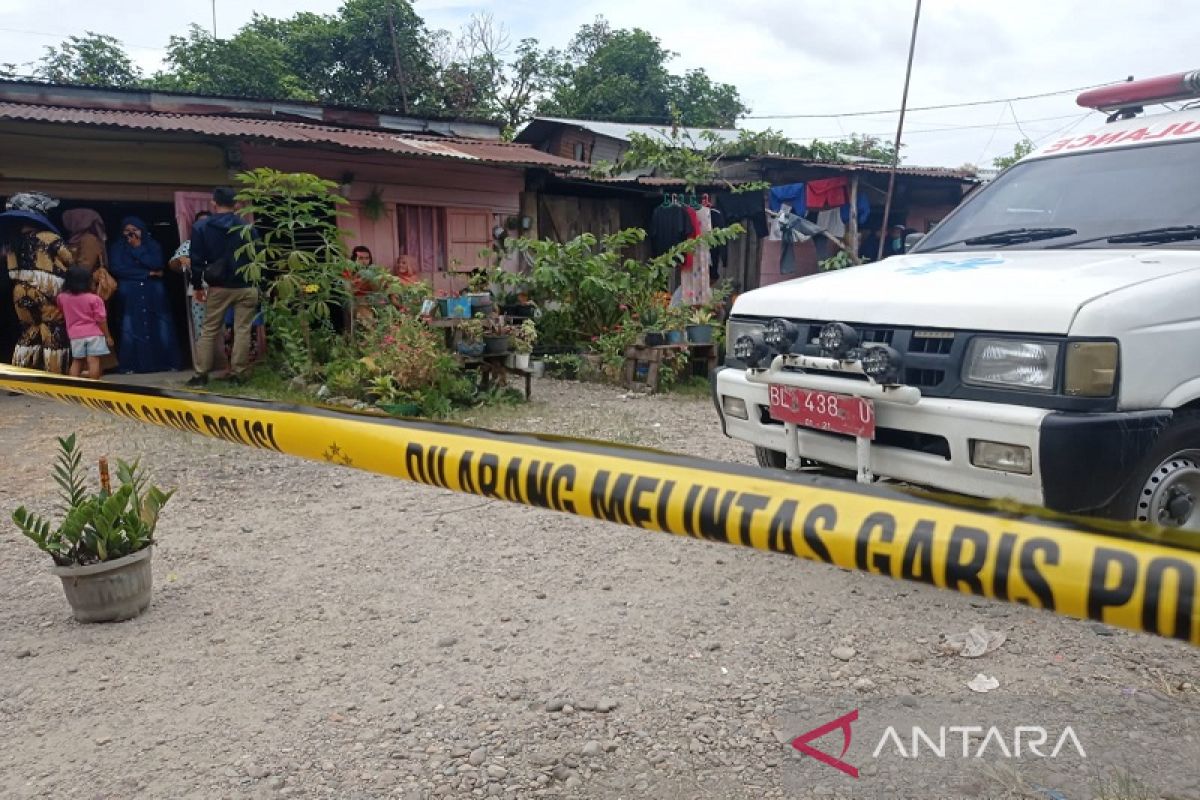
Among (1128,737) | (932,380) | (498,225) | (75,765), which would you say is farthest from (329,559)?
(498,225)

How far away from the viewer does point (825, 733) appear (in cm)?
247

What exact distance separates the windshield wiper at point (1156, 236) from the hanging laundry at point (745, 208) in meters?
10.2

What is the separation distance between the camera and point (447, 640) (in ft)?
10.3

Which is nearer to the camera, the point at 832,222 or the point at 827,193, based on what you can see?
the point at 827,193

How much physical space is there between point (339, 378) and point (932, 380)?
560 centimetres

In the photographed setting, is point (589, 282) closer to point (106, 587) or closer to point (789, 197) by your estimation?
point (789, 197)

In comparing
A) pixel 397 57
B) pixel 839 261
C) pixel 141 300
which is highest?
pixel 397 57

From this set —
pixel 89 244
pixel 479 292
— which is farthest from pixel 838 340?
pixel 89 244

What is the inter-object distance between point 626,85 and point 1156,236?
26.3 meters

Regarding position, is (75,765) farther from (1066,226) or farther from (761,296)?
(1066,226)

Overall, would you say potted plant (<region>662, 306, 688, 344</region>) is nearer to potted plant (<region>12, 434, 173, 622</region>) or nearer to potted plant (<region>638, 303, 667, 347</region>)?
potted plant (<region>638, 303, 667, 347</region>)

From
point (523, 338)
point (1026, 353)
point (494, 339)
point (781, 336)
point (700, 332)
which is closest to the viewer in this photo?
point (1026, 353)

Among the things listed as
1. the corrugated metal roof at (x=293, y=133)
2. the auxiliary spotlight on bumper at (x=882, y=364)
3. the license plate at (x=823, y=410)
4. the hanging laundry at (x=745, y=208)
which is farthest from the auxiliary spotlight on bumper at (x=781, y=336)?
the hanging laundry at (x=745, y=208)

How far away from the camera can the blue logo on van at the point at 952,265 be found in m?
3.44
